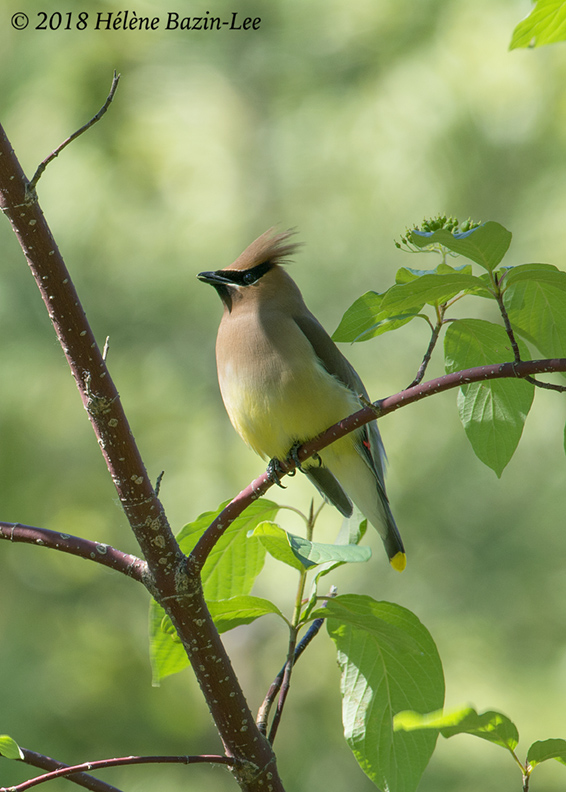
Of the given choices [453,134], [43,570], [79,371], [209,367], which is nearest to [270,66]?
[453,134]

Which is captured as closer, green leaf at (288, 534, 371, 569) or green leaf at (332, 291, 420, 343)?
green leaf at (288, 534, 371, 569)

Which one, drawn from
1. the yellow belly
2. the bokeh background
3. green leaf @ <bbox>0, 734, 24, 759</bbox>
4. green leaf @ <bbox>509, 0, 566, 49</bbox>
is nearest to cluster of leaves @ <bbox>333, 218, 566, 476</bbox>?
green leaf @ <bbox>509, 0, 566, 49</bbox>

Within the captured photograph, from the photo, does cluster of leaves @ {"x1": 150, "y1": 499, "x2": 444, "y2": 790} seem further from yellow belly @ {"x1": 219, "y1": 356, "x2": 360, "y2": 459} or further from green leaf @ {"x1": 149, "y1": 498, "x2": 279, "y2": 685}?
yellow belly @ {"x1": 219, "y1": 356, "x2": 360, "y2": 459}

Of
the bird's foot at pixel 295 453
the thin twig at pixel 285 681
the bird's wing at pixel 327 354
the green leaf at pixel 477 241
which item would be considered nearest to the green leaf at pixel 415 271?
the green leaf at pixel 477 241

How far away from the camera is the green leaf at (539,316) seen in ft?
4.57

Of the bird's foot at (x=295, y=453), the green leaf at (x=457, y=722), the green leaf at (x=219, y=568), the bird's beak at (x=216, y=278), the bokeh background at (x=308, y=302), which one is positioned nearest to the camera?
the green leaf at (x=457, y=722)

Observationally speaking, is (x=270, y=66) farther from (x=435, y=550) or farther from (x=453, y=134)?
(x=435, y=550)

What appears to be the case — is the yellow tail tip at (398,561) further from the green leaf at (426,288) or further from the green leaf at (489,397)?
the green leaf at (426,288)

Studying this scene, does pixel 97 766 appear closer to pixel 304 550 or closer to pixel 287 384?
pixel 304 550

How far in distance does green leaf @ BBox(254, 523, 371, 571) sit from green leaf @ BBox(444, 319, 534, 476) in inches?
13.5

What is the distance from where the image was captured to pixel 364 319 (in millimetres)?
1443

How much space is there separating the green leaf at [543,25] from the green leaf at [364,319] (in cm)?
43

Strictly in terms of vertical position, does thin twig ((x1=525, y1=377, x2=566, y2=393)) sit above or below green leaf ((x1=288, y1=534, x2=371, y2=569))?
above

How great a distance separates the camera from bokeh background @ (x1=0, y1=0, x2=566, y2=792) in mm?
5199
